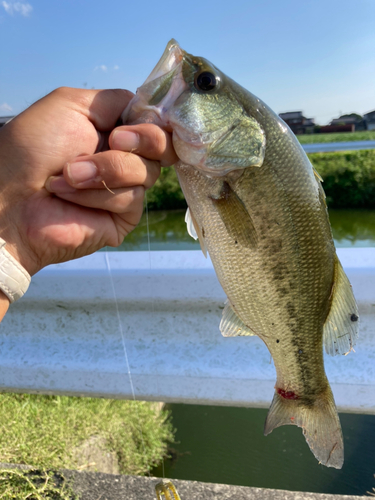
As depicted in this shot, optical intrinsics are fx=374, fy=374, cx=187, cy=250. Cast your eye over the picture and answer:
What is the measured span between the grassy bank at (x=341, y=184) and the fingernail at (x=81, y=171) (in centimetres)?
252

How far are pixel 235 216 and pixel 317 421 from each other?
662 mm

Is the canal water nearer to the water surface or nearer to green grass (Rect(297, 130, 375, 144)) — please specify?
the water surface

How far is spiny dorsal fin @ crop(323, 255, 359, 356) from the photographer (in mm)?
1062

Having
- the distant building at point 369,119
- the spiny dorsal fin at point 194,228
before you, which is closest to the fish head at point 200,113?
the spiny dorsal fin at point 194,228

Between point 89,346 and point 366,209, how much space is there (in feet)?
9.17

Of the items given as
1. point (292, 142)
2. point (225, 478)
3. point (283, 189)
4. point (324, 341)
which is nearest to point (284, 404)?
point (324, 341)

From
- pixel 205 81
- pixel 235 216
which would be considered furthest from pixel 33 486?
pixel 205 81

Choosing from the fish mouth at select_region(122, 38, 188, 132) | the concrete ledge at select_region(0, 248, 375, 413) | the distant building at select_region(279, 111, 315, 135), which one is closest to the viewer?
the fish mouth at select_region(122, 38, 188, 132)

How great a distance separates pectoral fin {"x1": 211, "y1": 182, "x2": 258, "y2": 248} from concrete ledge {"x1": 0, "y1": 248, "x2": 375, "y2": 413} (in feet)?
2.46

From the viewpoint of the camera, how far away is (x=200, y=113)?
0.93 metres

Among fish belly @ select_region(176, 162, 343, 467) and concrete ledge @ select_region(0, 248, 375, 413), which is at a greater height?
fish belly @ select_region(176, 162, 343, 467)

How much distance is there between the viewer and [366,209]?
11.4ft

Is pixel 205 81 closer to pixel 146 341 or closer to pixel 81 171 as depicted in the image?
pixel 81 171

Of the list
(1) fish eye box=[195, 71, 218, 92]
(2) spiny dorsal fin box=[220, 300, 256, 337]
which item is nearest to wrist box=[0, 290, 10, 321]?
(2) spiny dorsal fin box=[220, 300, 256, 337]
